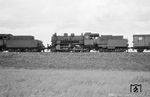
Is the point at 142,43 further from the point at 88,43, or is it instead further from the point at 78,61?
the point at 78,61

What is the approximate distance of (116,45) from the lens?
31.6 m

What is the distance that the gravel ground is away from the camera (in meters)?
26.2

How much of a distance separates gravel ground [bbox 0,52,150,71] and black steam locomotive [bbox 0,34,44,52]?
4.15 m

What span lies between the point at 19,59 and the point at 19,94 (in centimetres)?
1577

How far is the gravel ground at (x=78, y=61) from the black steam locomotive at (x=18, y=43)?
4147 mm

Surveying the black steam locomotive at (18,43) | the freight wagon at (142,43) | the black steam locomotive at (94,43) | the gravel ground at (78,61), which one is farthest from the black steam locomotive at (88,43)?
the gravel ground at (78,61)

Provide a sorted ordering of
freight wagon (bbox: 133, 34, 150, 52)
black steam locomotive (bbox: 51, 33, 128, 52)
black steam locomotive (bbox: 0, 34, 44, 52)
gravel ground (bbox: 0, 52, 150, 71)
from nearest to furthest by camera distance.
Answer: gravel ground (bbox: 0, 52, 150, 71) → black steam locomotive (bbox: 51, 33, 128, 52) → freight wagon (bbox: 133, 34, 150, 52) → black steam locomotive (bbox: 0, 34, 44, 52)

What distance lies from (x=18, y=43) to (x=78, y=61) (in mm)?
10104

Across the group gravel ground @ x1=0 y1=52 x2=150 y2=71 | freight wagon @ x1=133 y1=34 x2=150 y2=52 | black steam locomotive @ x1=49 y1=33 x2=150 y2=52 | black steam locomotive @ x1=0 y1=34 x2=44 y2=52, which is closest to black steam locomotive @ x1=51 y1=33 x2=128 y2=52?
black steam locomotive @ x1=49 y1=33 x2=150 y2=52

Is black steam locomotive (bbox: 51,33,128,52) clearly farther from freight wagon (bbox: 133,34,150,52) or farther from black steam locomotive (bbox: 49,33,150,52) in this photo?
freight wagon (bbox: 133,34,150,52)

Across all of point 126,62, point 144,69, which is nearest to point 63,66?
point 126,62

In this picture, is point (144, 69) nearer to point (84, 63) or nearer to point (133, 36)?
point (84, 63)

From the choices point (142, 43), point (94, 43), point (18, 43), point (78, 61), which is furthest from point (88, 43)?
point (18, 43)

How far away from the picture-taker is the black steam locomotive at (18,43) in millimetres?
32500
